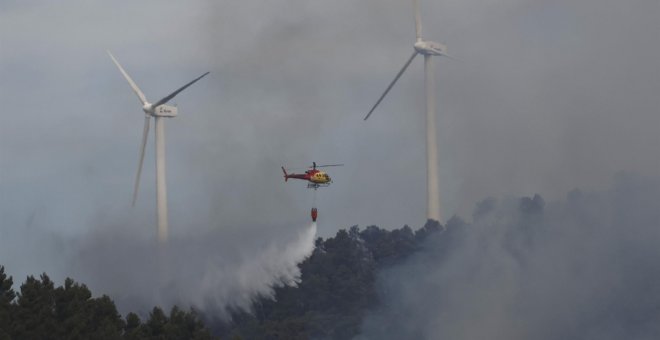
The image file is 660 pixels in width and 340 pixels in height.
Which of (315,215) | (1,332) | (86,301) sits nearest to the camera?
(1,332)

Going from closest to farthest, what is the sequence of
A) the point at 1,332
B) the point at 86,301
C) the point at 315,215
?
the point at 1,332 < the point at 86,301 < the point at 315,215

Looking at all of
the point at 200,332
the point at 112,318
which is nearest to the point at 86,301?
the point at 112,318

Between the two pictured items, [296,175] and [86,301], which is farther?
[296,175]

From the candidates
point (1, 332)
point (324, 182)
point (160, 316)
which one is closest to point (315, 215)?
point (324, 182)

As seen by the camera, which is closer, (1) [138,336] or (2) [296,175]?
(1) [138,336]

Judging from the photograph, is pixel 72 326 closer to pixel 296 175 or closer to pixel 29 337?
pixel 29 337

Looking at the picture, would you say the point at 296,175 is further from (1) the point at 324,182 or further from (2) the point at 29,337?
(2) the point at 29,337

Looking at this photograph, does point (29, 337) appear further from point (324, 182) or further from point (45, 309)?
point (324, 182)
